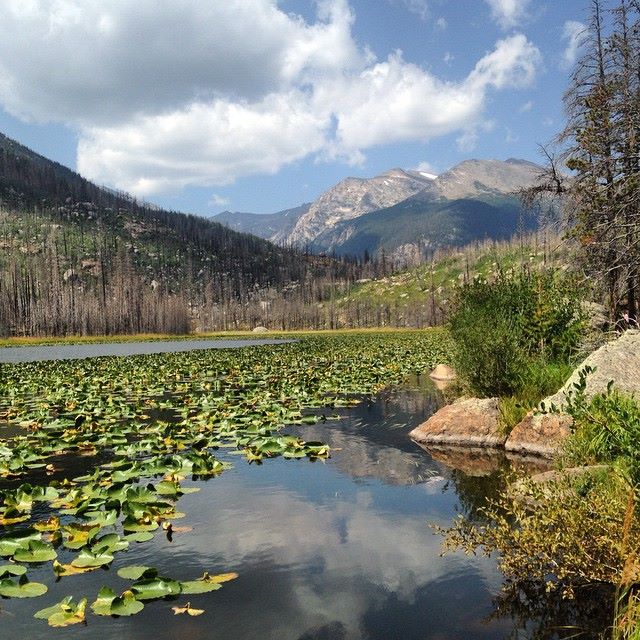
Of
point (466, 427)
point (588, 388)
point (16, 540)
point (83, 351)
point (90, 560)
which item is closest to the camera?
point (90, 560)

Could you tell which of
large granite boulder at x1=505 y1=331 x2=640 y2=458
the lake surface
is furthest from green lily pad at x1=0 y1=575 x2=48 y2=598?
the lake surface

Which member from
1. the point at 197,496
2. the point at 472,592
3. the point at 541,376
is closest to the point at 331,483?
the point at 197,496

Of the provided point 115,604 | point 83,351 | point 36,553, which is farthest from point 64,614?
point 83,351

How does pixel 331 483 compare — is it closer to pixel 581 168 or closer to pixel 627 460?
pixel 627 460

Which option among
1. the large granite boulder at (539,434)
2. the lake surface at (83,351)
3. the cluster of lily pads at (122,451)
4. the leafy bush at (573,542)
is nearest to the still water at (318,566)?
the cluster of lily pads at (122,451)

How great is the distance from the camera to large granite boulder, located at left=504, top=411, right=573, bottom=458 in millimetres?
13203

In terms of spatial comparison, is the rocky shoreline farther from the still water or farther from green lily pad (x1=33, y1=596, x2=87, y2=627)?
green lily pad (x1=33, y1=596, x2=87, y2=627)

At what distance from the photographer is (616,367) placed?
41.9ft

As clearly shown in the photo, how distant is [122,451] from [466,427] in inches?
354

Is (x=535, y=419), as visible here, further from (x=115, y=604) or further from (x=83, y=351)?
(x=83, y=351)

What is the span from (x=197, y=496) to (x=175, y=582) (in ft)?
13.1

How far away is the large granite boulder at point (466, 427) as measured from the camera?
1495cm

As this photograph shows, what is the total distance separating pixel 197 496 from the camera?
10578 mm

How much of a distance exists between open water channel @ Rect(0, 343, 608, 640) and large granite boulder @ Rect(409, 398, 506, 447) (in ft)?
7.10
